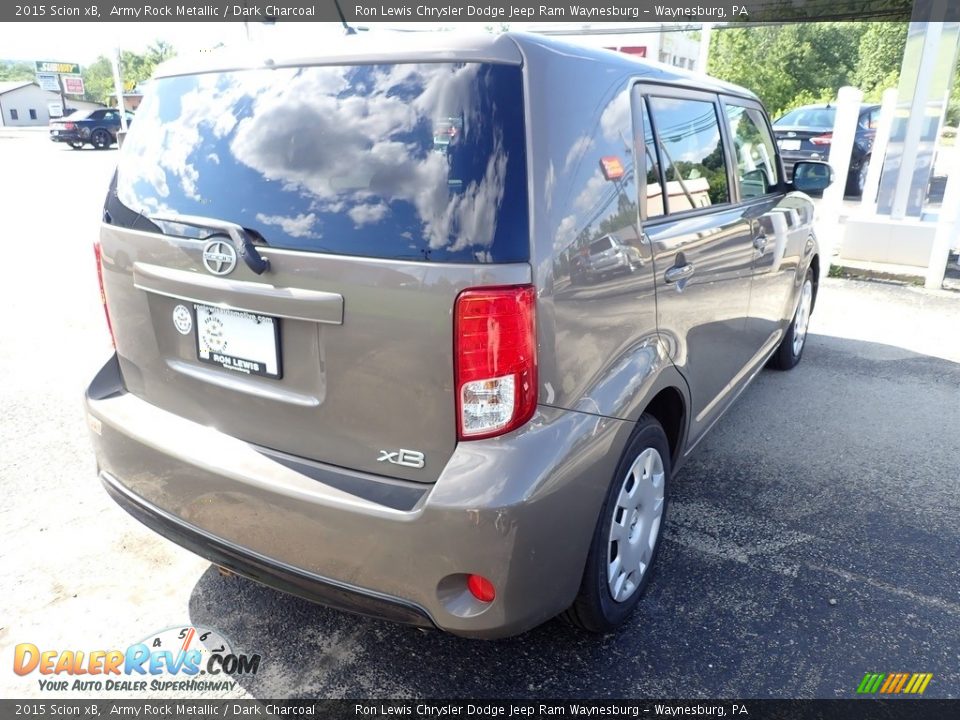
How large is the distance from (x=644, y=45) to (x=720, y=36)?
2729 centimetres

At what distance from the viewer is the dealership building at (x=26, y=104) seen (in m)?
71.2

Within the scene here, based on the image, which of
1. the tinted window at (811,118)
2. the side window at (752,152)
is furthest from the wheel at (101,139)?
the side window at (752,152)

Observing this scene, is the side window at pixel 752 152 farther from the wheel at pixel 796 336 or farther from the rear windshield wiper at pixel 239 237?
the rear windshield wiper at pixel 239 237

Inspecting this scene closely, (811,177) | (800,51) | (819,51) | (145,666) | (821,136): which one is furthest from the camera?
(819,51)

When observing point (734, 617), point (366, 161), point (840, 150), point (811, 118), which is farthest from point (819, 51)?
point (366, 161)

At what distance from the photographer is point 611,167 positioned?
2137 mm

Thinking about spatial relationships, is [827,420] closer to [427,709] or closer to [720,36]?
[427,709]

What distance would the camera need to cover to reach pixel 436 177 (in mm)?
1782

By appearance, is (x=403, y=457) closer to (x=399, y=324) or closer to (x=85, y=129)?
(x=399, y=324)

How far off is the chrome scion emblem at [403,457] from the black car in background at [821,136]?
42.9ft

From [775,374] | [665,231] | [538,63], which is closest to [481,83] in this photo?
[538,63]

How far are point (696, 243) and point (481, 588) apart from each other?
1.56 metres

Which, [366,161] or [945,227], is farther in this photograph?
[945,227]

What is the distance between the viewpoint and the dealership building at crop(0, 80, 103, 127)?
7125 cm
